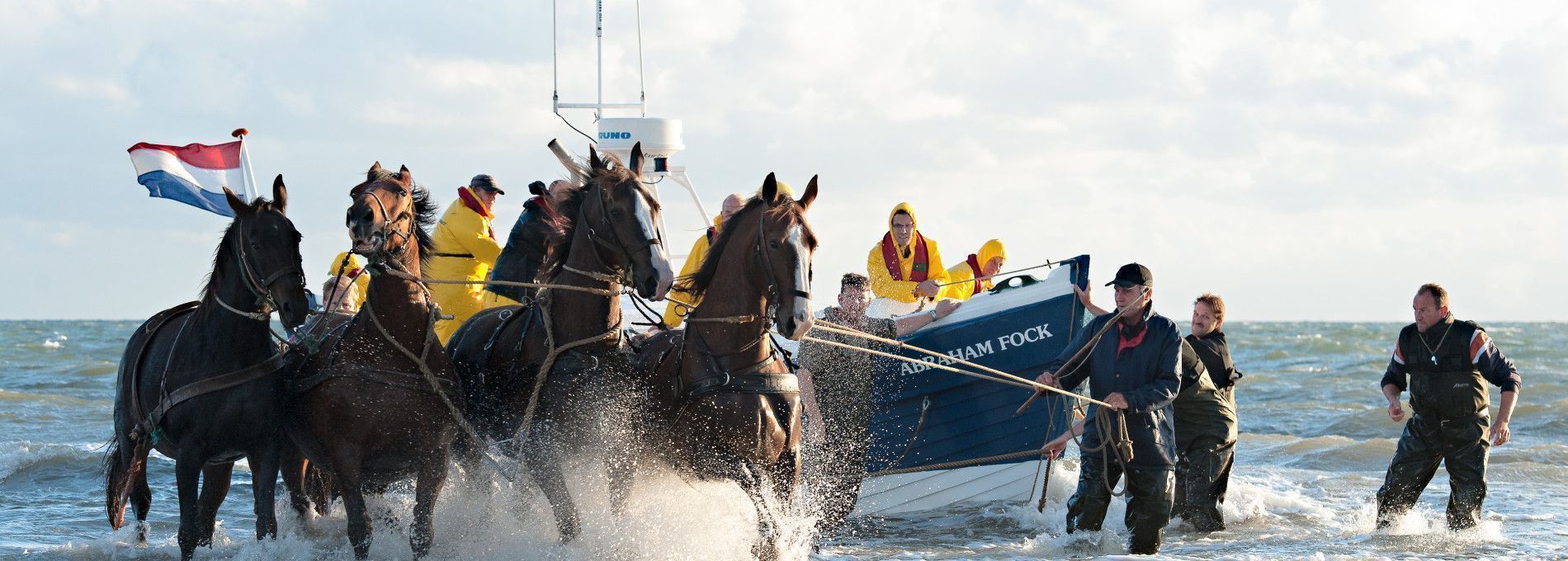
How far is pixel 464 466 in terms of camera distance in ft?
22.3

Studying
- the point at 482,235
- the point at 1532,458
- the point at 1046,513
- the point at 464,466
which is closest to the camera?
the point at 464,466

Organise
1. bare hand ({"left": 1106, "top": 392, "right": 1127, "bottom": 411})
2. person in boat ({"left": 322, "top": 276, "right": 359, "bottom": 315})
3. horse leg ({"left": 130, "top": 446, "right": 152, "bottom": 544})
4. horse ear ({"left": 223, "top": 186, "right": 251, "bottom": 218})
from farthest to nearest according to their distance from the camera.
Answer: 1. person in boat ({"left": 322, "top": 276, "right": 359, "bottom": 315})
2. horse leg ({"left": 130, "top": 446, "right": 152, "bottom": 544})
3. bare hand ({"left": 1106, "top": 392, "right": 1127, "bottom": 411})
4. horse ear ({"left": 223, "top": 186, "right": 251, "bottom": 218})

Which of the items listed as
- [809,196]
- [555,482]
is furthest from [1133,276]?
[555,482]

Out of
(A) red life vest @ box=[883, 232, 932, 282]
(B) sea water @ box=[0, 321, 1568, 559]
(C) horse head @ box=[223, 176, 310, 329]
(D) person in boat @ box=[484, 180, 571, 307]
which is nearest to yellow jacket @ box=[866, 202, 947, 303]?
(A) red life vest @ box=[883, 232, 932, 282]

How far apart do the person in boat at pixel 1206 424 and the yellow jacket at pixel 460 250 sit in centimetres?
431

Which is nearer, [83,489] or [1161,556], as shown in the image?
[1161,556]

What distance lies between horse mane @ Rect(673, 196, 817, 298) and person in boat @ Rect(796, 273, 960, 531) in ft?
8.06

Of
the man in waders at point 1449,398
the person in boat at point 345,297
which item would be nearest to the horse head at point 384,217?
the person in boat at point 345,297

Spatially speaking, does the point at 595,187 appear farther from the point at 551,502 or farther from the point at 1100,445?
the point at 1100,445

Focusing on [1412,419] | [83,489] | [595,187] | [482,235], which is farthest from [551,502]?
[83,489]

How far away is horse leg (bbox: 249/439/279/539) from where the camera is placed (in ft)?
21.1

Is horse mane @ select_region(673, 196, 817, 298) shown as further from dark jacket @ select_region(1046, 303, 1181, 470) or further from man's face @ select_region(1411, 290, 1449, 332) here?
man's face @ select_region(1411, 290, 1449, 332)

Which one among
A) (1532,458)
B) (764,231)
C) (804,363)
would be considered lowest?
(1532,458)

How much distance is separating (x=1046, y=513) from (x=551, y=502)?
189 inches
